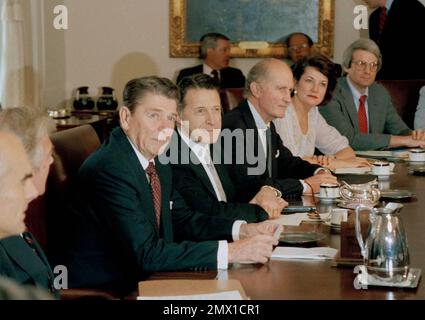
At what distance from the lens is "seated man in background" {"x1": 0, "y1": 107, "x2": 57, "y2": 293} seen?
1874 millimetres

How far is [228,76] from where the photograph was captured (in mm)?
7320

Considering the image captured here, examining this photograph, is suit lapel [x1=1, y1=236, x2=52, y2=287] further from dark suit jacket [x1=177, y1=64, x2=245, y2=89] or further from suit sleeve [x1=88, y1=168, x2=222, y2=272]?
dark suit jacket [x1=177, y1=64, x2=245, y2=89]

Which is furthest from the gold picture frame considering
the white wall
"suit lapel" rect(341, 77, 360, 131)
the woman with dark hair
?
the woman with dark hair

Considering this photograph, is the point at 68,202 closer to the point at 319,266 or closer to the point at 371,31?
the point at 319,266

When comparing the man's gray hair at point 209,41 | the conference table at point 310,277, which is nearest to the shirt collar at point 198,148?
the conference table at point 310,277

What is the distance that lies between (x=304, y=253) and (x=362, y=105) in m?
3.32

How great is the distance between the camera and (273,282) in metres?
2.02

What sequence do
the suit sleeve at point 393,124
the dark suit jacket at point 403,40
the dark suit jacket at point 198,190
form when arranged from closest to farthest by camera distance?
1. the dark suit jacket at point 198,190
2. the suit sleeve at point 393,124
3. the dark suit jacket at point 403,40

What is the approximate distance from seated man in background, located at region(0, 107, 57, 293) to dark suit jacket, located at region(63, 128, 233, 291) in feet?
1.18

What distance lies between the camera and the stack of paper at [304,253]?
7.43 feet

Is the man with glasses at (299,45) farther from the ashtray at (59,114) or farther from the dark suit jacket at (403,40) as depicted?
the ashtray at (59,114)

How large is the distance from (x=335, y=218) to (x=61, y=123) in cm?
360

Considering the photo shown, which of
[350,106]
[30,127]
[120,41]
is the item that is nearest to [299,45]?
[120,41]

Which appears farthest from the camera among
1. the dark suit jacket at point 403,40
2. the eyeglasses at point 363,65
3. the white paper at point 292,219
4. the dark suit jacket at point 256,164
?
the dark suit jacket at point 403,40
